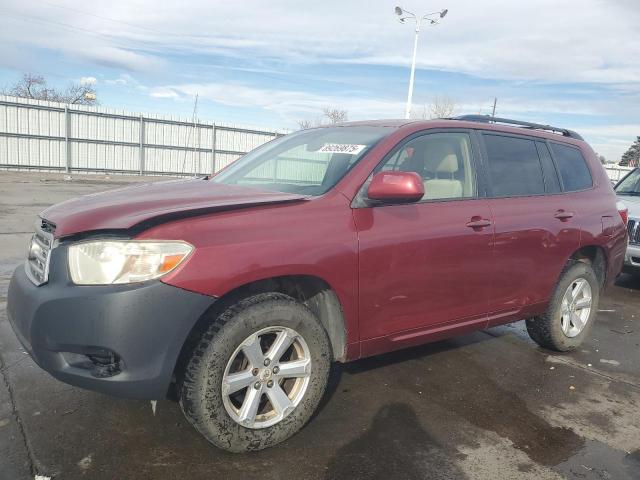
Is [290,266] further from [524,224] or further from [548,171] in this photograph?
[548,171]

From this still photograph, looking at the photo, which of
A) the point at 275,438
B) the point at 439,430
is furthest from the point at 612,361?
the point at 275,438

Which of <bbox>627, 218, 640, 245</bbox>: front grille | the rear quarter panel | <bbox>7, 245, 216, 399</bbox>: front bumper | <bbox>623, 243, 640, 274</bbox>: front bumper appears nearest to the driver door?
<bbox>7, 245, 216, 399</bbox>: front bumper

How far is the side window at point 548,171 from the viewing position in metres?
4.39

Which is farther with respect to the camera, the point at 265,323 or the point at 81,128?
the point at 81,128

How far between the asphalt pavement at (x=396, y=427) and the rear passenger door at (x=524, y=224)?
61 cm

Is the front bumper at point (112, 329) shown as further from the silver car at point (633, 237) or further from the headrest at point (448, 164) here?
the silver car at point (633, 237)

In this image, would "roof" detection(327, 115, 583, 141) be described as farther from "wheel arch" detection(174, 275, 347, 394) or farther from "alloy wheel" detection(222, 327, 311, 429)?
"alloy wheel" detection(222, 327, 311, 429)

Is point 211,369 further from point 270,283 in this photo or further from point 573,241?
point 573,241

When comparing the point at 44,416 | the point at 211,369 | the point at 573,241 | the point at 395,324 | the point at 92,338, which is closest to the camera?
the point at 92,338

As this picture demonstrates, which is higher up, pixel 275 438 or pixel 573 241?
pixel 573 241

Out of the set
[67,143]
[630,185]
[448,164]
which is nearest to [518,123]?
[448,164]

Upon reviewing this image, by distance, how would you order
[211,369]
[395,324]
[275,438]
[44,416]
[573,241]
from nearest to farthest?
[211,369] < [275,438] < [44,416] < [395,324] < [573,241]

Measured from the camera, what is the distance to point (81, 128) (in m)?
20.4

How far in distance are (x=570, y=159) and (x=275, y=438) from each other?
3597 millimetres
